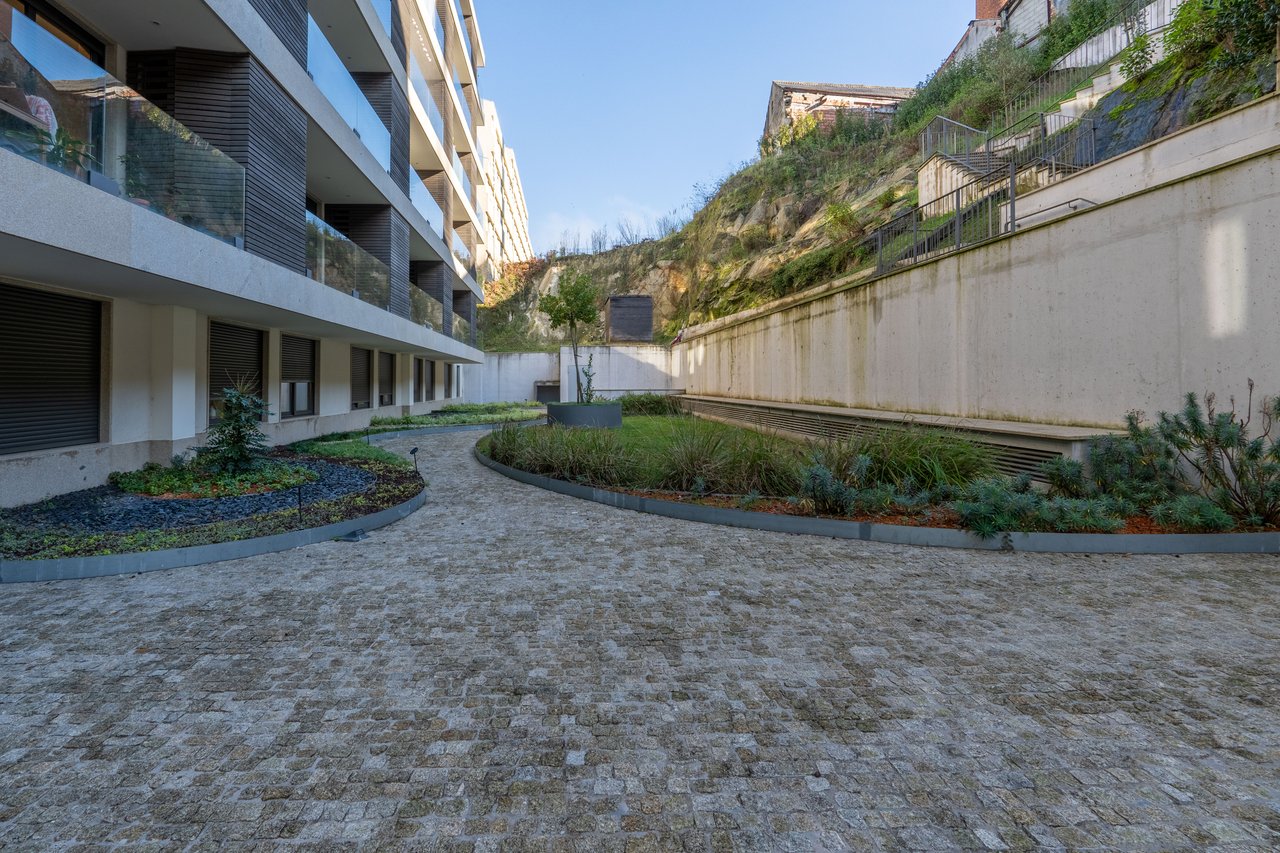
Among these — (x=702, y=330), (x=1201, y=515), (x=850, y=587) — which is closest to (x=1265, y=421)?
(x=1201, y=515)

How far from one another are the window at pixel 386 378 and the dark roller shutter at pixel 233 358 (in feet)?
24.7

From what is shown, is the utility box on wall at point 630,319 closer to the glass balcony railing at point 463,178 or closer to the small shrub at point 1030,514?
the glass balcony railing at point 463,178

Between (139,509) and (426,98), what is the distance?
54.7 feet

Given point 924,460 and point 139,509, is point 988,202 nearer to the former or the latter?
point 924,460

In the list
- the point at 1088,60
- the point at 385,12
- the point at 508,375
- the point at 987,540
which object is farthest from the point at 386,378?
the point at 1088,60

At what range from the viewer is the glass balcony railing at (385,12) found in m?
13.9

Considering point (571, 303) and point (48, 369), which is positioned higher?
point (571, 303)

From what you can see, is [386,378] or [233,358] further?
[386,378]

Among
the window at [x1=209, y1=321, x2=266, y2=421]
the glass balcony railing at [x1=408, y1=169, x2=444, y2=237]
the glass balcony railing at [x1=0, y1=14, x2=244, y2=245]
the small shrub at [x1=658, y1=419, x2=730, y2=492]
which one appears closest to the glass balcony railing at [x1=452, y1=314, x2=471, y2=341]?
the glass balcony railing at [x1=408, y1=169, x2=444, y2=237]

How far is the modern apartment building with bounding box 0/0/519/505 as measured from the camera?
5.50m

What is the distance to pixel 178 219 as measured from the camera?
22.3ft

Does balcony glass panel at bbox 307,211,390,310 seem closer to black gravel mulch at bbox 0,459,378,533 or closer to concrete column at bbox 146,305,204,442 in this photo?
concrete column at bbox 146,305,204,442

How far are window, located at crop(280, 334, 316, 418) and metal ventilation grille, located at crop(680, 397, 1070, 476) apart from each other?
1094cm

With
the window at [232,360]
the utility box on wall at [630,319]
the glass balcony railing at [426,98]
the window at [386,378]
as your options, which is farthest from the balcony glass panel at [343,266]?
the utility box on wall at [630,319]
